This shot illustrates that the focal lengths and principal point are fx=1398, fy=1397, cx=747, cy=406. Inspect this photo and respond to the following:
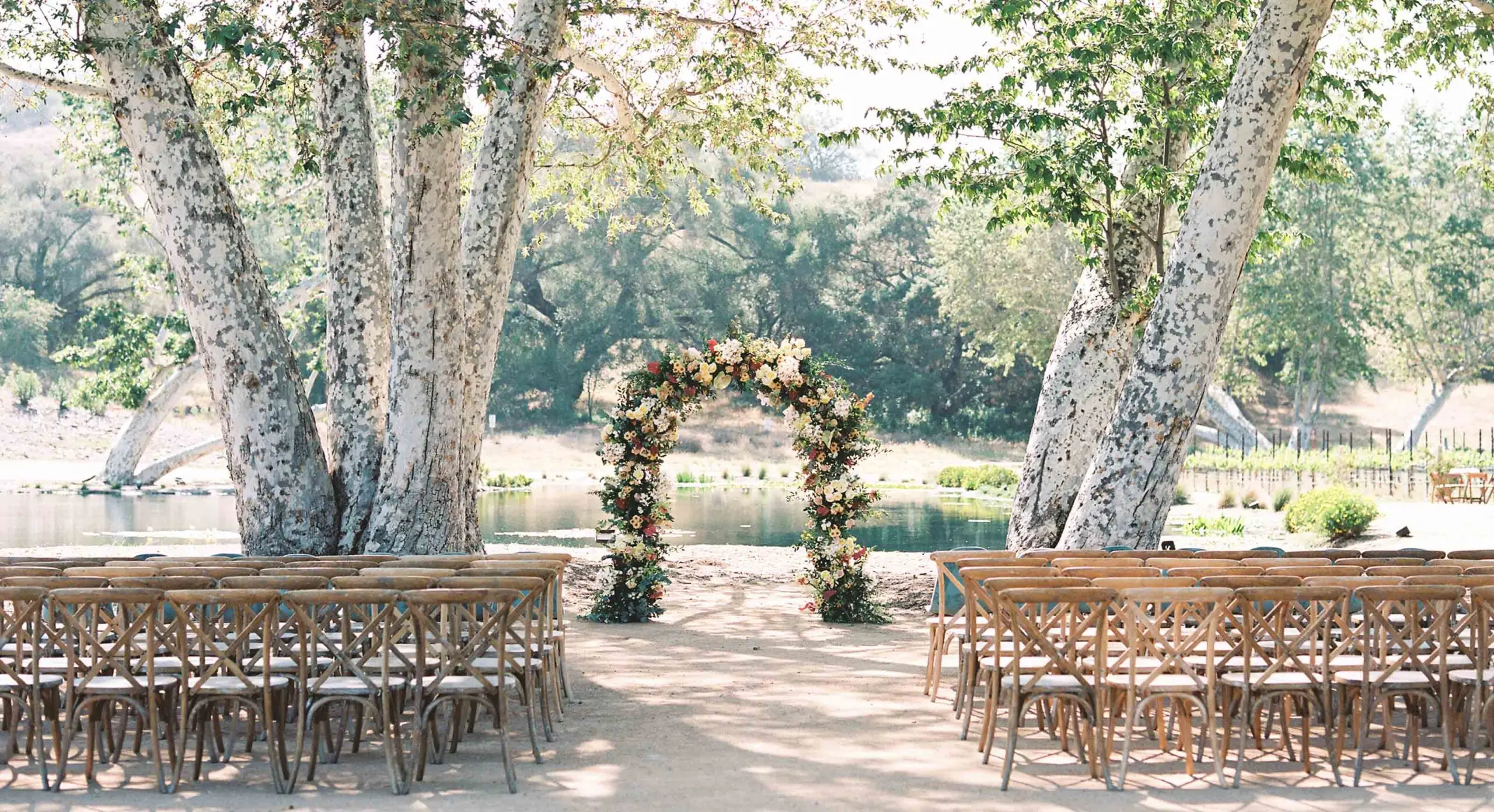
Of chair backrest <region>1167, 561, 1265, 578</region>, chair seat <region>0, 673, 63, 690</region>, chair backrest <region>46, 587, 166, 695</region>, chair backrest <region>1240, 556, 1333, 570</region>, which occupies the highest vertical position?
chair backrest <region>1240, 556, 1333, 570</region>

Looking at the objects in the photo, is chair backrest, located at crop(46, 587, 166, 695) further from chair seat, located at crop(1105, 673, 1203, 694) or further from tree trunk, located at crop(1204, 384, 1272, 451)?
tree trunk, located at crop(1204, 384, 1272, 451)

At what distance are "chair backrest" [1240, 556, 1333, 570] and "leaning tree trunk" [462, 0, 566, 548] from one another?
6128 mm

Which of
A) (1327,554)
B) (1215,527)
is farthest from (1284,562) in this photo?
(1215,527)

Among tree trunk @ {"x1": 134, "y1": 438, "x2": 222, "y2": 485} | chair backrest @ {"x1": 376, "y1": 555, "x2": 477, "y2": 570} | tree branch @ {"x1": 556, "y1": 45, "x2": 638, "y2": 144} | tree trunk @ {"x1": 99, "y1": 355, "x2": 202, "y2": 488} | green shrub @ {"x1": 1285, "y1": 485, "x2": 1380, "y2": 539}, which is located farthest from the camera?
tree trunk @ {"x1": 134, "y1": 438, "x2": 222, "y2": 485}

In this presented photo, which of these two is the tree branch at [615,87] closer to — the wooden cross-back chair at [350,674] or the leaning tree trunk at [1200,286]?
the leaning tree trunk at [1200,286]

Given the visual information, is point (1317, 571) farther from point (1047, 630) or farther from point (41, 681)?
point (41, 681)

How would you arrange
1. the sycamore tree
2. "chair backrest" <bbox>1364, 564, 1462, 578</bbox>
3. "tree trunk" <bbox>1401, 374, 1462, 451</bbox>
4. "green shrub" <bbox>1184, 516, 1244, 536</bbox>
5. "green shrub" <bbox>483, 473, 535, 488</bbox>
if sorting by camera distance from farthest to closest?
"tree trunk" <bbox>1401, 374, 1462, 451</bbox>
"green shrub" <bbox>483, 473, 535, 488</bbox>
"green shrub" <bbox>1184, 516, 1244, 536</bbox>
the sycamore tree
"chair backrest" <bbox>1364, 564, 1462, 578</bbox>

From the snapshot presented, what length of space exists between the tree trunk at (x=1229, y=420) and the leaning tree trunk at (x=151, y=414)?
29.4m

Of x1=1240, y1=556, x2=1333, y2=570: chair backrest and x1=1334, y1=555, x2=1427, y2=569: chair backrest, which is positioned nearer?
x1=1240, y1=556, x2=1333, y2=570: chair backrest

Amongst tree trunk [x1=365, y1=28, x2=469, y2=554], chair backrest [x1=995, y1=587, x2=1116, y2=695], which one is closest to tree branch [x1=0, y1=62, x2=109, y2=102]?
Result: tree trunk [x1=365, y1=28, x2=469, y2=554]

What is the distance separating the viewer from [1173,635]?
6691mm

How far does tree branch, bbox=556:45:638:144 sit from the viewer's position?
14.7m

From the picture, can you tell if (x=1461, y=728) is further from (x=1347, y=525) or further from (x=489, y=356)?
(x=1347, y=525)

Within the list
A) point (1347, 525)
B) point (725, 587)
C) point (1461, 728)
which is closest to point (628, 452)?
point (725, 587)
